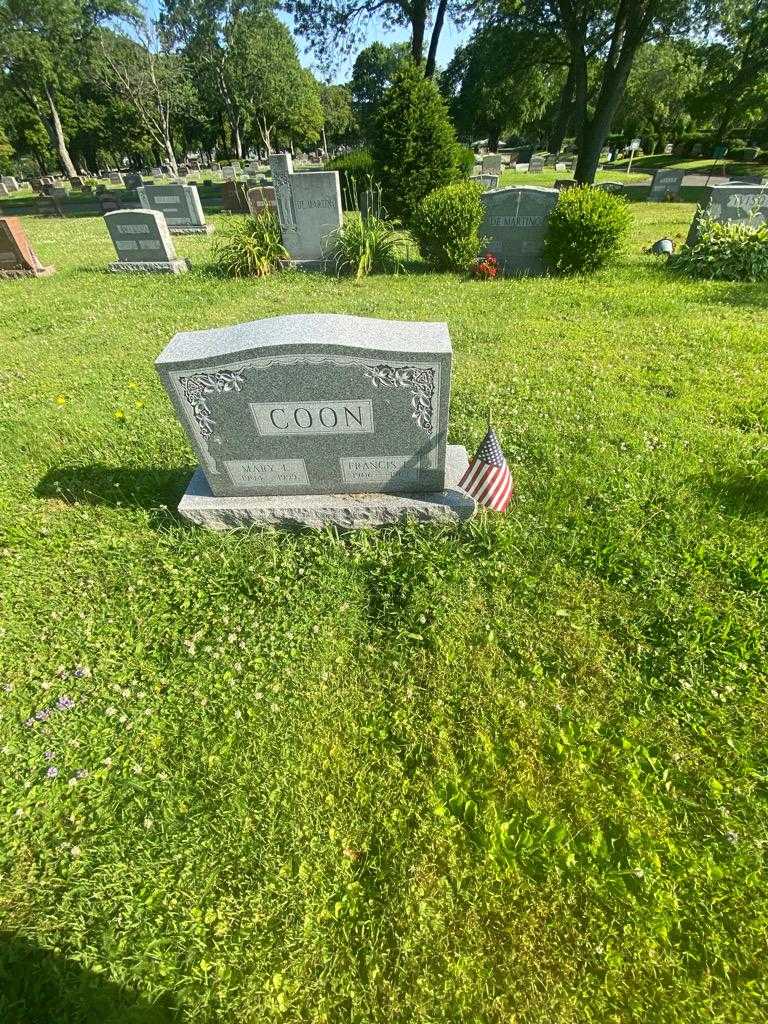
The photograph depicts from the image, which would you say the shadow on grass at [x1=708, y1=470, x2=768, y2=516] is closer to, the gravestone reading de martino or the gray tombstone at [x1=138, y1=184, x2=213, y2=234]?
the gravestone reading de martino

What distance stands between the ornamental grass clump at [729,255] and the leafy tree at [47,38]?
42.2 meters

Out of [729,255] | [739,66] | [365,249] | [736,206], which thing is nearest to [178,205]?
[365,249]

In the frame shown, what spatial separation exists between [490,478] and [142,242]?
38.7 ft

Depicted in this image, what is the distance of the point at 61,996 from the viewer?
6.03 ft

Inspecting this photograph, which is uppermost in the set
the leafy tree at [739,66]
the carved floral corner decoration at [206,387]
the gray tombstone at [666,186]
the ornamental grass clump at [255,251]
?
the leafy tree at [739,66]

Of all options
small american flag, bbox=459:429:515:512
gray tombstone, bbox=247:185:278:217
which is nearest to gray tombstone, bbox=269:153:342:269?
gray tombstone, bbox=247:185:278:217

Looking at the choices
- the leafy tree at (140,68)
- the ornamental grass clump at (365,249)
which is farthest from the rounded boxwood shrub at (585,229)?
the leafy tree at (140,68)

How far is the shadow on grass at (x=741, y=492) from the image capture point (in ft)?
12.1

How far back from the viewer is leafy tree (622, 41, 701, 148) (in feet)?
94.0

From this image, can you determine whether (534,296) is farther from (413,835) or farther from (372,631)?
(413,835)

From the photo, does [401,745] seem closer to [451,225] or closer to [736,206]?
[451,225]

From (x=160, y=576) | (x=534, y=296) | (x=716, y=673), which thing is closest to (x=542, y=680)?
(x=716, y=673)

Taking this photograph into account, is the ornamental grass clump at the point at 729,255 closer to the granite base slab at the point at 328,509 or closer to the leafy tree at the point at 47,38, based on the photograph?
the granite base slab at the point at 328,509

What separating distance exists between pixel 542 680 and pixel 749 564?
1.75 meters
